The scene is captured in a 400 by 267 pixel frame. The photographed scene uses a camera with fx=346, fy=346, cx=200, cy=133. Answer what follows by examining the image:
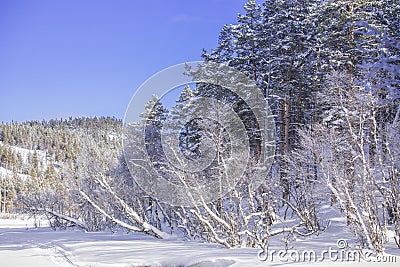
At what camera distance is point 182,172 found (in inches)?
539

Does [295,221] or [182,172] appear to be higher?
[182,172]

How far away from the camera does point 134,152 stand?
65.6 feet

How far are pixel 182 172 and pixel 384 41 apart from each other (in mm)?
10248

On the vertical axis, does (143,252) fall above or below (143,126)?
below

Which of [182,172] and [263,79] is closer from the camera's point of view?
[182,172]

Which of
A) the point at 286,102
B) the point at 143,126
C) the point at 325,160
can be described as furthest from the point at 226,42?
the point at 325,160

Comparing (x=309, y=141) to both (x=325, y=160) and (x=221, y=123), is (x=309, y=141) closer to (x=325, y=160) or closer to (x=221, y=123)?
(x=325, y=160)

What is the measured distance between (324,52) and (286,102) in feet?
11.9

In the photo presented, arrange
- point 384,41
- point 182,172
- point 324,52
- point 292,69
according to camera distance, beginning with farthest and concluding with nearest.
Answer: point 292,69 → point 324,52 → point 384,41 → point 182,172

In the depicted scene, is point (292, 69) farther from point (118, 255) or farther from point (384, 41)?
point (118, 255)

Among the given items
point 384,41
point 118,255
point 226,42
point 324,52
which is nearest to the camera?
point 118,255

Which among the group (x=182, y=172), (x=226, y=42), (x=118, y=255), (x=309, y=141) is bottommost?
(x=118, y=255)

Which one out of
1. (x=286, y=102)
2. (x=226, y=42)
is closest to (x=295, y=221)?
(x=286, y=102)

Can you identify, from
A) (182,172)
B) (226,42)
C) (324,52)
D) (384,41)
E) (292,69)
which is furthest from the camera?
(226,42)
